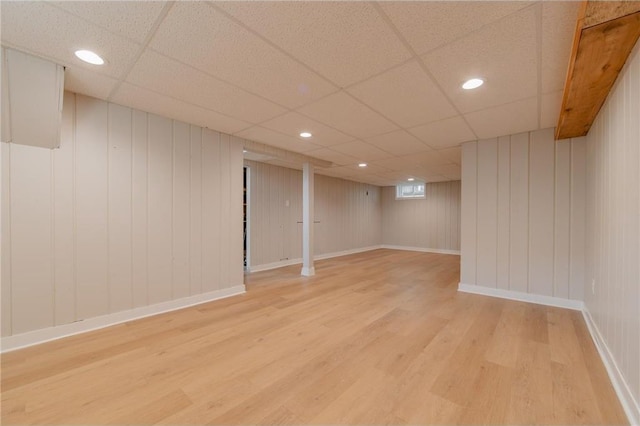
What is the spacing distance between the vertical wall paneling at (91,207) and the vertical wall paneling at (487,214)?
4890mm

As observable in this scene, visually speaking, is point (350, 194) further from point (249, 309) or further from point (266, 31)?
point (266, 31)

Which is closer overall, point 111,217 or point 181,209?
point 111,217

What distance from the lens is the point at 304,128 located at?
3451 millimetres

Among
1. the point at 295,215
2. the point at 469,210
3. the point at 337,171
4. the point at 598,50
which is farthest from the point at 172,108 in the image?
the point at 337,171

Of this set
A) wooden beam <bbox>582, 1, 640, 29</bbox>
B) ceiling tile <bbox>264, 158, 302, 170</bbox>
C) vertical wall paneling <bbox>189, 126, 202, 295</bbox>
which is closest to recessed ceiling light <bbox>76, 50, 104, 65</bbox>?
vertical wall paneling <bbox>189, 126, 202, 295</bbox>

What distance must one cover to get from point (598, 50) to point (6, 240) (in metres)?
4.60

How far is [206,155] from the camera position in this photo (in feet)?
11.5

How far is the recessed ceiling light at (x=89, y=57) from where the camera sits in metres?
1.87

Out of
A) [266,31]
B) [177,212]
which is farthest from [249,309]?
[266,31]

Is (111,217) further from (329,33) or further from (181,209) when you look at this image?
(329,33)

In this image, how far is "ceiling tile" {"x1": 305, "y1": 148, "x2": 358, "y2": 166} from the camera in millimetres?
4695

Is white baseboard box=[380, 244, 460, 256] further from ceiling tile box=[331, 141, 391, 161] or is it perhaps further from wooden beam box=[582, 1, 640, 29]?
wooden beam box=[582, 1, 640, 29]

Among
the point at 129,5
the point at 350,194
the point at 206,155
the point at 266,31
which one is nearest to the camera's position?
the point at 129,5

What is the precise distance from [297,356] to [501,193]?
361 centimetres
